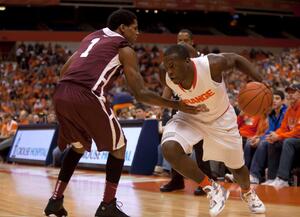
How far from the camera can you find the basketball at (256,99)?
4488mm

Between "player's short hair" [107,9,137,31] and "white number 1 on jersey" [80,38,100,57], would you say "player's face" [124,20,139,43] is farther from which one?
"white number 1 on jersey" [80,38,100,57]

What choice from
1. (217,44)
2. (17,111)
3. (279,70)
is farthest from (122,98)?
(217,44)

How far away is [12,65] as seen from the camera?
2391 cm

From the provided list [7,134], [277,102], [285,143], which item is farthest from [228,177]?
[7,134]

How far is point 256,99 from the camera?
4512 mm

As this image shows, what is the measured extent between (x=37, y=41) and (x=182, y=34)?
67.3 ft

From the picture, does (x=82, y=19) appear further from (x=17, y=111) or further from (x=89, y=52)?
(x=89, y=52)

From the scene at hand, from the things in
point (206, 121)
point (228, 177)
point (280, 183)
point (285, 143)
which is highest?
point (206, 121)

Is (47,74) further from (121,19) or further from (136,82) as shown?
(136,82)

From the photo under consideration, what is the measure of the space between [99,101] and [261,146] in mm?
3864

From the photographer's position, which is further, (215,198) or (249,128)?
(249,128)

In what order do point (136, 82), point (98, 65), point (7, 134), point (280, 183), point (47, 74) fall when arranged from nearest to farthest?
1. point (136, 82)
2. point (98, 65)
3. point (280, 183)
4. point (7, 134)
5. point (47, 74)

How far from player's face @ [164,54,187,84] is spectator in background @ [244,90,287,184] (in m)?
3.44

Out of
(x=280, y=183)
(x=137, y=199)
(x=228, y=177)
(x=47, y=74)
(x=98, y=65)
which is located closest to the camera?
(x=98, y=65)
